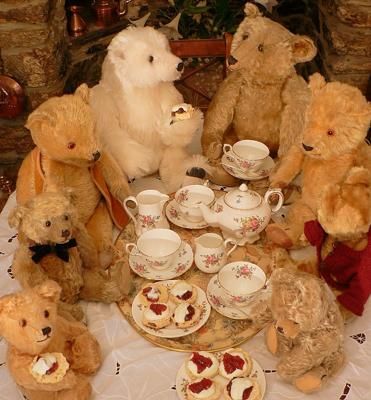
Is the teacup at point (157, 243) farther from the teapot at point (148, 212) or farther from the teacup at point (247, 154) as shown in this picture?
the teacup at point (247, 154)

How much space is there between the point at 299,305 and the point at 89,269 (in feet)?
1.69

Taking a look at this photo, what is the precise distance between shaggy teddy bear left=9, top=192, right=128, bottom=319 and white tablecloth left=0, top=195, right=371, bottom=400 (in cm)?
5

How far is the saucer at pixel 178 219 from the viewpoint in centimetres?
133

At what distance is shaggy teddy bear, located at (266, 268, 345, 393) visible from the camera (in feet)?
2.95

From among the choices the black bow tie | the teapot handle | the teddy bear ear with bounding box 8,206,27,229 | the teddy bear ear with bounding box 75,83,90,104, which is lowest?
the teapot handle

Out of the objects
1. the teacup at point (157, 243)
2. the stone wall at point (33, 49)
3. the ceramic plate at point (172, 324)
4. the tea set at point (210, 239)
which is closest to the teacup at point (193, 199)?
the tea set at point (210, 239)

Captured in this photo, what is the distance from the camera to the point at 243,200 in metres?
1.22

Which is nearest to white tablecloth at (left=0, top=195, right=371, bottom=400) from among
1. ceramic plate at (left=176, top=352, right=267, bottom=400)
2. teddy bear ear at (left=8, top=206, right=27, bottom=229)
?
ceramic plate at (left=176, top=352, right=267, bottom=400)

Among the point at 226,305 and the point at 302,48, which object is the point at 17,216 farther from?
the point at 302,48

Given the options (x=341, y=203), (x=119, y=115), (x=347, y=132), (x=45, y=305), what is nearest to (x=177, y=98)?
(x=119, y=115)

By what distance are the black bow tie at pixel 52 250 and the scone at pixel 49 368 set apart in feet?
0.72

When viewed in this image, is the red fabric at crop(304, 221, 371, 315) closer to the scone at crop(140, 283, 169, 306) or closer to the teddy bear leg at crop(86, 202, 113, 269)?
the scone at crop(140, 283, 169, 306)

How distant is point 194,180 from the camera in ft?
4.79

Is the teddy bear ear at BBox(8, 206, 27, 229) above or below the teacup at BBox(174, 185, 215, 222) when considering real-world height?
above
